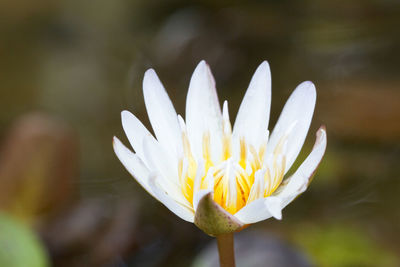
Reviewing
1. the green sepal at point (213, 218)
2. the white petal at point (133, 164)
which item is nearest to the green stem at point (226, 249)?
the green sepal at point (213, 218)

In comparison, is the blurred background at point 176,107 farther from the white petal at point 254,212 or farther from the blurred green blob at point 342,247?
the white petal at point 254,212

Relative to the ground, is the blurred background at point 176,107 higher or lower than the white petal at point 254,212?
lower

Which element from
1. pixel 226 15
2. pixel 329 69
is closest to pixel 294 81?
pixel 329 69

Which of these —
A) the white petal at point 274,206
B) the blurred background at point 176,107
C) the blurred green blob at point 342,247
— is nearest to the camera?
the white petal at point 274,206

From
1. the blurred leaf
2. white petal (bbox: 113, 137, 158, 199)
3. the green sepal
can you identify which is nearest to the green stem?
the green sepal

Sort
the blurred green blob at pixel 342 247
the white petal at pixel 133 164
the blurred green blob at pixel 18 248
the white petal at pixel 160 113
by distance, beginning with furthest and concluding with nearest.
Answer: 1. the blurred green blob at pixel 342 247
2. the blurred green blob at pixel 18 248
3. the white petal at pixel 160 113
4. the white petal at pixel 133 164

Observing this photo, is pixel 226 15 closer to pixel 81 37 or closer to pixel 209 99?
pixel 81 37

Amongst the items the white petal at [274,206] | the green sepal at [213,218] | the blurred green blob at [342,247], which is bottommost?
the blurred green blob at [342,247]

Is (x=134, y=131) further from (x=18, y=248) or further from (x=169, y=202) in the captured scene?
(x=18, y=248)

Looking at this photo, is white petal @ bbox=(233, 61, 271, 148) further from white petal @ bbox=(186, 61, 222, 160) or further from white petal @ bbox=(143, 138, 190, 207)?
white petal @ bbox=(143, 138, 190, 207)
